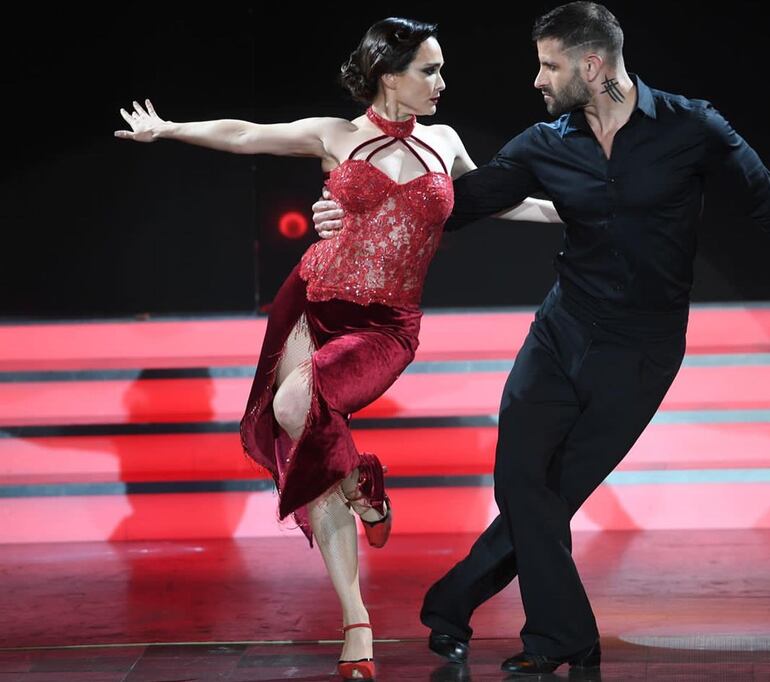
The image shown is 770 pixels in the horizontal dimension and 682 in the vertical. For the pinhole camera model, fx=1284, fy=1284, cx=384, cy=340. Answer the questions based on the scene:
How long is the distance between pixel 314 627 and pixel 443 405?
1.61m

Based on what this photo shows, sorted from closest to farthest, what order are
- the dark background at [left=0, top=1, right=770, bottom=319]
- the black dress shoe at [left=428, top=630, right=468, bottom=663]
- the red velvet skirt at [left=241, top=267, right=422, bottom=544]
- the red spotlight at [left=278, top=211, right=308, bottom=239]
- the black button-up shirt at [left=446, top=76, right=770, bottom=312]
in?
the black button-up shirt at [left=446, top=76, right=770, bottom=312] → the red velvet skirt at [left=241, top=267, right=422, bottom=544] → the black dress shoe at [left=428, top=630, right=468, bottom=663] → the dark background at [left=0, top=1, right=770, bottom=319] → the red spotlight at [left=278, top=211, right=308, bottom=239]

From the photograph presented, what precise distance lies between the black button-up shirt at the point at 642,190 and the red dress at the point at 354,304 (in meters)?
0.35

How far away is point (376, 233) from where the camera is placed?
3291 millimetres

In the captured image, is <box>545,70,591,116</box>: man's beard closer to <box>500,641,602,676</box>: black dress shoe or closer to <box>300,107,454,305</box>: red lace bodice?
<box>300,107,454,305</box>: red lace bodice

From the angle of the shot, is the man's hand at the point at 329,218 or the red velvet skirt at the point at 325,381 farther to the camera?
the man's hand at the point at 329,218

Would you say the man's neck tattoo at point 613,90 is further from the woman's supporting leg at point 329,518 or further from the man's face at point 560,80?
the woman's supporting leg at point 329,518

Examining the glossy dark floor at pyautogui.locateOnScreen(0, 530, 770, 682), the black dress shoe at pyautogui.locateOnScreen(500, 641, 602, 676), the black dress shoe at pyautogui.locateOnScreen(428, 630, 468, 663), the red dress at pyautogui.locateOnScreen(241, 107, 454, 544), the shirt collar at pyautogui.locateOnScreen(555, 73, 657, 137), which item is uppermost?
the shirt collar at pyautogui.locateOnScreen(555, 73, 657, 137)

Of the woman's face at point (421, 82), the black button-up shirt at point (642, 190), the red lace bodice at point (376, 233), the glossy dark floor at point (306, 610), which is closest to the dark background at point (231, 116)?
the glossy dark floor at point (306, 610)

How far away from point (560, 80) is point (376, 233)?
1.96ft

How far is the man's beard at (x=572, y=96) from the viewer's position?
3.17 metres

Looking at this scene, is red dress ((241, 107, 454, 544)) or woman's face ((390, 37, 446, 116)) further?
woman's face ((390, 37, 446, 116))

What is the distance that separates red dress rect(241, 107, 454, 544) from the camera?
322cm

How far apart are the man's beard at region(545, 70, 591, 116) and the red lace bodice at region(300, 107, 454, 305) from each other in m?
0.37

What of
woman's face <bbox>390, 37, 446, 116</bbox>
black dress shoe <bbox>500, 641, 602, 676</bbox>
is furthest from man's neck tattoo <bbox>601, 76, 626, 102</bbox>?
black dress shoe <bbox>500, 641, 602, 676</bbox>
